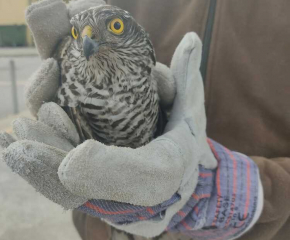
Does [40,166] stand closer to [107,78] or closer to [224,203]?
[107,78]

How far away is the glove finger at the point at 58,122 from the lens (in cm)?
54

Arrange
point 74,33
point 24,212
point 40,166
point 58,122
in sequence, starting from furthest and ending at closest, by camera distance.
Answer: point 24,212
point 74,33
point 58,122
point 40,166

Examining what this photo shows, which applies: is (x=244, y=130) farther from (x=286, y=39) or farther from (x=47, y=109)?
(x=47, y=109)

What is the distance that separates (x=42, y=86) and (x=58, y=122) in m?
0.11

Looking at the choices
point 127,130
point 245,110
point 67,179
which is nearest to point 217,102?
point 245,110

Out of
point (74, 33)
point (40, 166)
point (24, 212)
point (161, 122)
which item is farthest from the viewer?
point (24, 212)

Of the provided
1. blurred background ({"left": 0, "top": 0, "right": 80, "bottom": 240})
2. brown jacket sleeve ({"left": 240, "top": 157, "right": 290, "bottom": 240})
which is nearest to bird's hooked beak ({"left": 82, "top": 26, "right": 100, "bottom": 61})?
brown jacket sleeve ({"left": 240, "top": 157, "right": 290, "bottom": 240})

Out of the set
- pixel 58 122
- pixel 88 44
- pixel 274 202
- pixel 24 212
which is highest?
pixel 88 44

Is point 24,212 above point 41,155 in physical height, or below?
below

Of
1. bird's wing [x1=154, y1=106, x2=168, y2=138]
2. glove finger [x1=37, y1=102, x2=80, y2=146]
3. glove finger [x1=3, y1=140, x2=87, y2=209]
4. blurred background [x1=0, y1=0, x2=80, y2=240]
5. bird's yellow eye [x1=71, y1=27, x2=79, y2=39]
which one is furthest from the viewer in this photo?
blurred background [x1=0, y1=0, x2=80, y2=240]

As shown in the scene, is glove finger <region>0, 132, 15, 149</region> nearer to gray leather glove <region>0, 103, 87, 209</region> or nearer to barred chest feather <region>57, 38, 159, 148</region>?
gray leather glove <region>0, 103, 87, 209</region>

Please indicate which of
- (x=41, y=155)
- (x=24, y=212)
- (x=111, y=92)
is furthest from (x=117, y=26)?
(x=24, y=212)

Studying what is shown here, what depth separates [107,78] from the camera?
66 centimetres

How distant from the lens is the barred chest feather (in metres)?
0.64
